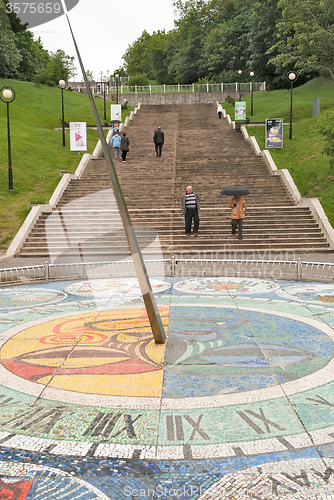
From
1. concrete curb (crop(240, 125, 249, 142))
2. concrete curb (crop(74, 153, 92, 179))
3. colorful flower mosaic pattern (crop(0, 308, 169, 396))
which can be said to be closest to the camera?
colorful flower mosaic pattern (crop(0, 308, 169, 396))

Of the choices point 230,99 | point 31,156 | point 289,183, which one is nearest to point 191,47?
point 230,99

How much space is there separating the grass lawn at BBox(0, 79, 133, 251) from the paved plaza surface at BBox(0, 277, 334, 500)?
1091cm

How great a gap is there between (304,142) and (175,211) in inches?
445

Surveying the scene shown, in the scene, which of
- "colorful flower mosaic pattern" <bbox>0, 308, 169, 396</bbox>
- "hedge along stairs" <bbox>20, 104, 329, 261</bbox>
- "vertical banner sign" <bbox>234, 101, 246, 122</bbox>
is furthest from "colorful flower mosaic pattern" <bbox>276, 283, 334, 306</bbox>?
"vertical banner sign" <bbox>234, 101, 246, 122</bbox>

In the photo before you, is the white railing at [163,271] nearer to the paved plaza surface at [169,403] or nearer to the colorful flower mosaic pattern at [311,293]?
the colorful flower mosaic pattern at [311,293]

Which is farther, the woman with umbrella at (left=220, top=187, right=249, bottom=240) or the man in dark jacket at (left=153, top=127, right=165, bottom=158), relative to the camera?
the man in dark jacket at (left=153, top=127, right=165, bottom=158)

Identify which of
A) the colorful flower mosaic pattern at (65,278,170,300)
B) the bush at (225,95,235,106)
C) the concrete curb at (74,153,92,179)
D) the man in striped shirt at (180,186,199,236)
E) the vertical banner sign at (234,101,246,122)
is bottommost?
the colorful flower mosaic pattern at (65,278,170,300)

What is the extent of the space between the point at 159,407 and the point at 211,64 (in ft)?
200

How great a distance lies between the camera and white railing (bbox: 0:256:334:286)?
10502 mm

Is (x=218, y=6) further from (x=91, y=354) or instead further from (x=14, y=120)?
(x=91, y=354)

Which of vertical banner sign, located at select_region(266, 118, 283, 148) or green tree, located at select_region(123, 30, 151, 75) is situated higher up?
green tree, located at select_region(123, 30, 151, 75)

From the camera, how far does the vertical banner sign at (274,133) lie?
24797 mm

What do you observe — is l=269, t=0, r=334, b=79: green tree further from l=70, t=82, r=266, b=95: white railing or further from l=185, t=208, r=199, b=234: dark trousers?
l=185, t=208, r=199, b=234: dark trousers

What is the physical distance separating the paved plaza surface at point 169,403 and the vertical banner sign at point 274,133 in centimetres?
1886
